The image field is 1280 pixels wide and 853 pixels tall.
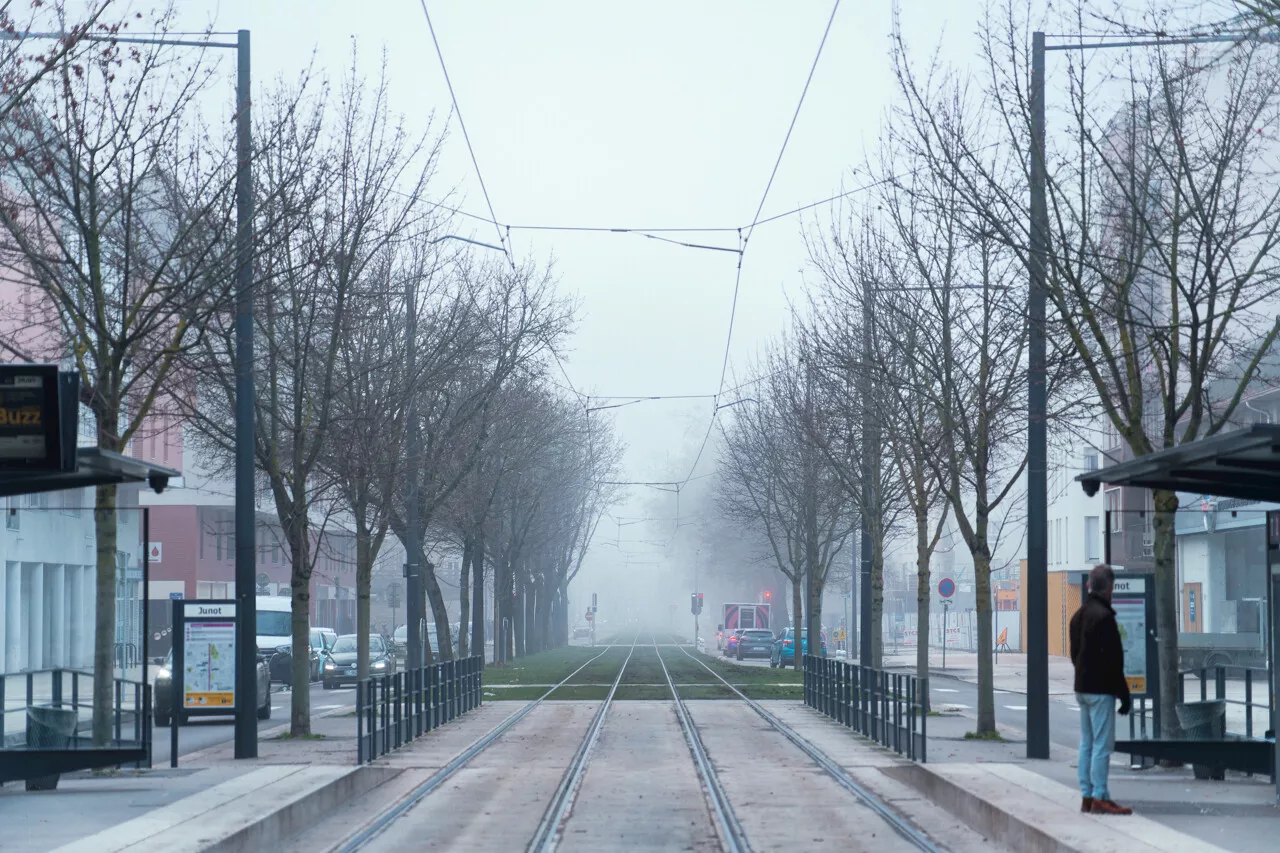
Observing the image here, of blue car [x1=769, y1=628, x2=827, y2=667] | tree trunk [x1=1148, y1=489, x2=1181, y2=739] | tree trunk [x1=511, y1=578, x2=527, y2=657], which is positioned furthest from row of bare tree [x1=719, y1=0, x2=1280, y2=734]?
tree trunk [x1=511, y1=578, x2=527, y2=657]

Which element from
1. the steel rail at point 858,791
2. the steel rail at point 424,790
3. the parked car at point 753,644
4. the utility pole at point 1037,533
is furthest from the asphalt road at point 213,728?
the parked car at point 753,644

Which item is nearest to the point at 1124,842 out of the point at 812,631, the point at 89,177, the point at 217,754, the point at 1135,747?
Answer: the point at 1135,747

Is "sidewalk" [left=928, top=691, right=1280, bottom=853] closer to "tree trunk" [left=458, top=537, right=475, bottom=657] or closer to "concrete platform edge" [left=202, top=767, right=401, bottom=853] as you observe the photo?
"concrete platform edge" [left=202, top=767, right=401, bottom=853]

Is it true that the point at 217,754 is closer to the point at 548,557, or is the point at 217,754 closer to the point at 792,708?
the point at 792,708

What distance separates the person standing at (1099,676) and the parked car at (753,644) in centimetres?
5563

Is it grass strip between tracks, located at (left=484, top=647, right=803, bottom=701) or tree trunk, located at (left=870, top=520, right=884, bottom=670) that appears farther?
grass strip between tracks, located at (left=484, top=647, right=803, bottom=701)

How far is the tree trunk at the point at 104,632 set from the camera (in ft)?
53.1

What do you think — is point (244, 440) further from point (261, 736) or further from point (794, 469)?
point (794, 469)

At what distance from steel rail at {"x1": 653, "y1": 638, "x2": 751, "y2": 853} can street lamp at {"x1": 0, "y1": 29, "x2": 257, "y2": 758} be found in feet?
17.4

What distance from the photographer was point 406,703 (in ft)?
71.9

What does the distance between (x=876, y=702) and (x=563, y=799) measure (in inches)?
290

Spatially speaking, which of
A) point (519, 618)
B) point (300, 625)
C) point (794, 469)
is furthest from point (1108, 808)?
point (519, 618)

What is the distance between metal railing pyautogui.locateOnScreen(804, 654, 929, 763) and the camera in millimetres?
18719

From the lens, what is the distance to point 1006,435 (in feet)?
75.5
